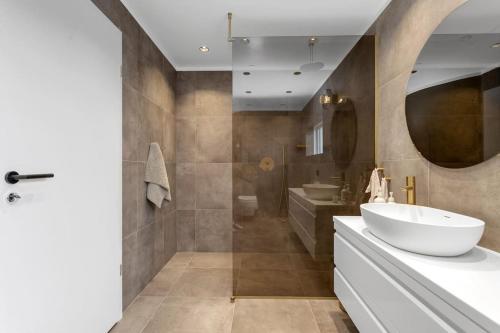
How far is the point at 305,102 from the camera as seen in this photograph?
2.19 metres

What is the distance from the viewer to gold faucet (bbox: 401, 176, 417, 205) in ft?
5.19

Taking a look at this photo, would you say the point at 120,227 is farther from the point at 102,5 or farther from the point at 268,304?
the point at 102,5

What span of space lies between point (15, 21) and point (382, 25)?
231cm

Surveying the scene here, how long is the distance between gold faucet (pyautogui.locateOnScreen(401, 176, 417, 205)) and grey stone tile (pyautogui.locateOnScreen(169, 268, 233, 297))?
1.64 metres

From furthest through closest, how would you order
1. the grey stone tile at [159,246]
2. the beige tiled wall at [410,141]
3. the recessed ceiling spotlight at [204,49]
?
A: the recessed ceiling spotlight at [204,49] < the grey stone tile at [159,246] < the beige tiled wall at [410,141]

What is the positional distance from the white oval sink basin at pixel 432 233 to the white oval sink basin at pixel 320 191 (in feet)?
2.81

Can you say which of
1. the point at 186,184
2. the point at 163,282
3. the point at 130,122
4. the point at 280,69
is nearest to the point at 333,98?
the point at 280,69

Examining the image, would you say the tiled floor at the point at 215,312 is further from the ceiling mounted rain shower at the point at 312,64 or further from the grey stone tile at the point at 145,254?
the ceiling mounted rain shower at the point at 312,64

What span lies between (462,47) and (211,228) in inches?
114

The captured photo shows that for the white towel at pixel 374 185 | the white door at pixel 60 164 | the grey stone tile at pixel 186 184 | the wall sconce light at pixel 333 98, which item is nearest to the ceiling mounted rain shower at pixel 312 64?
the wall sconce light at pixel 333 98

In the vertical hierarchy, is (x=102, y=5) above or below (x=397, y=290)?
above

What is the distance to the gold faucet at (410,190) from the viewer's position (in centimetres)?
158

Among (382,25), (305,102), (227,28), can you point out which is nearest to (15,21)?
(227,28)

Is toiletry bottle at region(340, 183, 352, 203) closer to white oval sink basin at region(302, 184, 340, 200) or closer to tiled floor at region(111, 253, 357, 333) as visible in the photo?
white oval sink basin at region(302, 184, 340, 200)
